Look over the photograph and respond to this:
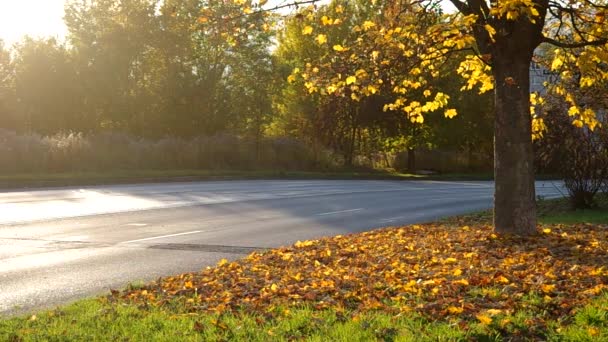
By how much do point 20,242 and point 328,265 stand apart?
6.52 m

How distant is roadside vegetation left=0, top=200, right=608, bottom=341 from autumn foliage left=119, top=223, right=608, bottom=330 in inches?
0.6

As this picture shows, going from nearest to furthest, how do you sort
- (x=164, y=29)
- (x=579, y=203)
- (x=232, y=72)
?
(x=579, y=203) → (x=164, y=29) → (x=232, y=72)

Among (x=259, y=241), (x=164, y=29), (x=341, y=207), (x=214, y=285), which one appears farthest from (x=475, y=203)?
(x=164, y=29)

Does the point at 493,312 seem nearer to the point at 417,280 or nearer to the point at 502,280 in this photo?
the point at 502,280

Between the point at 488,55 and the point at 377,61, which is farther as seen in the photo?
the point at 377,61

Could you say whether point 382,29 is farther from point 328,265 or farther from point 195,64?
point 195,64

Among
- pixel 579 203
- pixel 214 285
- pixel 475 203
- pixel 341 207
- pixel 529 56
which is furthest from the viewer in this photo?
pixel 475 203

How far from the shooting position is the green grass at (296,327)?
5977 mm

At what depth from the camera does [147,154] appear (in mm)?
40531

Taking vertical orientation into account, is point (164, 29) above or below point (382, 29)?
above

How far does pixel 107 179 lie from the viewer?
3272 centimetres

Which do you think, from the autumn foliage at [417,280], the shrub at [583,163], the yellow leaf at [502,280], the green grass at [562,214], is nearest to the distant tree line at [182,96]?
the green grass at [562,214]

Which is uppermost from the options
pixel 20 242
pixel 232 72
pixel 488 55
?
pixel 232 72

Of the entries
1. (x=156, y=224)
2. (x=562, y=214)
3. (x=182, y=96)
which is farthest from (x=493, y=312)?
(x=182, y=96)
